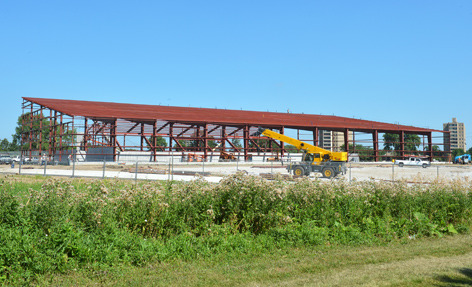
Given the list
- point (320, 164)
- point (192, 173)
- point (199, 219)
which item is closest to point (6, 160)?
point (192, 173)

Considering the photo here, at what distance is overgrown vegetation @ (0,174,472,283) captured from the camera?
6.18 m

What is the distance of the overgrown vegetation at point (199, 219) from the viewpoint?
618 centimetres

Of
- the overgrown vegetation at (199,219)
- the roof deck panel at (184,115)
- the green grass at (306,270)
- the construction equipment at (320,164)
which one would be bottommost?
the green grass at (306,270)

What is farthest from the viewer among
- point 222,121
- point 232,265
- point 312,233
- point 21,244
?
point 222,121

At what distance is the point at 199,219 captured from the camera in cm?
822

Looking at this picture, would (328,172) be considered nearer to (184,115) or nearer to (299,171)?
(299,171)

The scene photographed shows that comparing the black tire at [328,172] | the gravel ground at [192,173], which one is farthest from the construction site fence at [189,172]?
the black tire at [328,172]

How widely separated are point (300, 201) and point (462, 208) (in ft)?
16.1

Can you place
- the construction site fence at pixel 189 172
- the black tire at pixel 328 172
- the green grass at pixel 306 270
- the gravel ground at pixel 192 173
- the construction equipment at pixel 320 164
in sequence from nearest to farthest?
the green grass at pixel 306 270, the construction site fence at pixel 189 172, the gravel ground at pixel 192 173, the black tire at pixel 328 172, the construction equipment at pixel 320 164

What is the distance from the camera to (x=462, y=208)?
10.6 meters

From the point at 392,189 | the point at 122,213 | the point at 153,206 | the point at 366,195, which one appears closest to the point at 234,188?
the point at 153,206

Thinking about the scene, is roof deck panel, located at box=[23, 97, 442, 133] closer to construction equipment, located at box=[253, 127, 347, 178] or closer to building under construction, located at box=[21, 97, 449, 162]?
building under construction, located at box=[21, 97, 449, 162]

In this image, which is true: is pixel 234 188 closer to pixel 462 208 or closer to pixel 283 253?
pixel 283 253

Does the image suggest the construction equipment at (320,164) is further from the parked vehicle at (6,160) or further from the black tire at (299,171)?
the parked vehicle at (6,160)
